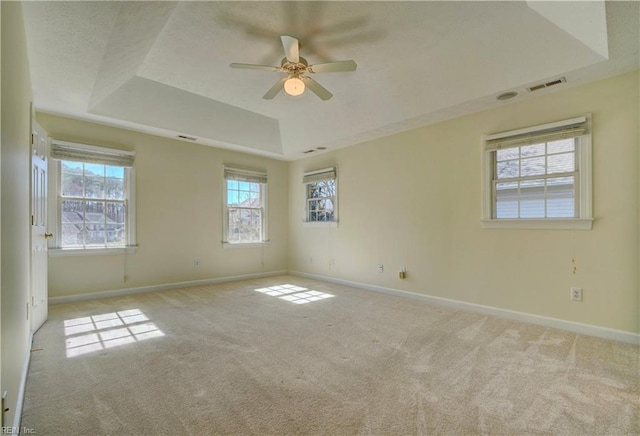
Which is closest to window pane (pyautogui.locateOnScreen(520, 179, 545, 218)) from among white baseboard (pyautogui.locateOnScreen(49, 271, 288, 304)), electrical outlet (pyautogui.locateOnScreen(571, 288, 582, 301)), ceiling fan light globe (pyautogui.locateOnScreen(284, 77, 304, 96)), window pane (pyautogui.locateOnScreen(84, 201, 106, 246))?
electrical outlet (pyautogui.locateOnScreen(571, 288, 582, 301))

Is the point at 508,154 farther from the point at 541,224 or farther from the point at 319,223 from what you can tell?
the point at 319,223

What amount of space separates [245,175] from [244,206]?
63 cm

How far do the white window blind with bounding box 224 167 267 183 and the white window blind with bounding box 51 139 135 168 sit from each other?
1.63 metres

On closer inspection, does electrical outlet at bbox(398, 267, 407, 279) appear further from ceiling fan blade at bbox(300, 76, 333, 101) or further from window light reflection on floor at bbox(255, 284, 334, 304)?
ceiling fan blade at bbox(300, 76, 333, 101)

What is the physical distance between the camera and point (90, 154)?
4.34 metres

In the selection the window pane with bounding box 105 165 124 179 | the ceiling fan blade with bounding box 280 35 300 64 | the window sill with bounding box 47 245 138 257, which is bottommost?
the window sill with bounding box 47 245 138 257

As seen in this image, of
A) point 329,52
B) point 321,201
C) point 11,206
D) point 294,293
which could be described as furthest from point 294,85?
point 321,201

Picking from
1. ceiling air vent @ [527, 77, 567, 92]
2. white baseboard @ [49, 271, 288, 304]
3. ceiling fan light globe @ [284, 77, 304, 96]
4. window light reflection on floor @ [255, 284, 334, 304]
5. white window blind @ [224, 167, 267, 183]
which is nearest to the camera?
ceiling fan light globe @ [284, 77, 304, 96]

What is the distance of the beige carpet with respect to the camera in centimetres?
173

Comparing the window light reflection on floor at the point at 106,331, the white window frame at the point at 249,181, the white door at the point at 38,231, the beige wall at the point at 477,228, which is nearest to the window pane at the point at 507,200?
the beige wall at the point at 477,228

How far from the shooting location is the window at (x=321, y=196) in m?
5.81

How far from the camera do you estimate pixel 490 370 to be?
233 centimetres

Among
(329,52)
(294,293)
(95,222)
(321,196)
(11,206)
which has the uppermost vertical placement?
(329,52)

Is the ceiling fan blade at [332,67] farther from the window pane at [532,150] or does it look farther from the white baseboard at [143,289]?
the white baseboard at [143,289]
